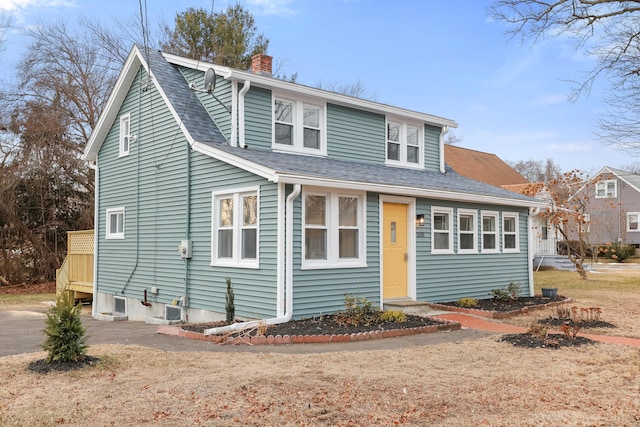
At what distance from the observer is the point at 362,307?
1043 cm

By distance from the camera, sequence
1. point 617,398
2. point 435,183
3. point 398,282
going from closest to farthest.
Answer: point 617,398
point 398,282
point 435,183

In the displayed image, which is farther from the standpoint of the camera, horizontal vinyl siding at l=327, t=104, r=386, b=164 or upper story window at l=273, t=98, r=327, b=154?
horizontal vinyl siding at l=327, t=104, r=386, b=164

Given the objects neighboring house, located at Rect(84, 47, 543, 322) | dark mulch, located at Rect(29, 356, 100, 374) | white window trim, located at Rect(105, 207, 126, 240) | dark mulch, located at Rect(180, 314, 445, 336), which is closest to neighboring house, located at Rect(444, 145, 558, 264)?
neighboring house, located at Rect(84, 47, 543, 322)

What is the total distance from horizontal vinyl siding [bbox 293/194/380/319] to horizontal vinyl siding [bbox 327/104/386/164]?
260 cm

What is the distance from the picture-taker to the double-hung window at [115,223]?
50.3 ft

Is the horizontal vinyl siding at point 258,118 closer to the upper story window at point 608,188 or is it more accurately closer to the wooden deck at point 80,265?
the wooden deck at point 80,265

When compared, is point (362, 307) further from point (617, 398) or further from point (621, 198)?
point (621, 198)

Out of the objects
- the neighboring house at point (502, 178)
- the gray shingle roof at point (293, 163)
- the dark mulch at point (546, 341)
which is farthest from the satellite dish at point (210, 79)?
the neighboring house at point (502, 178)

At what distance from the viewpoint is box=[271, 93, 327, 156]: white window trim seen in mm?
12641

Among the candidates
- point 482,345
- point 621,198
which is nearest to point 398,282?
point 482,345

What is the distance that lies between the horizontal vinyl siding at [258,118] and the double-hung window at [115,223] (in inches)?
207

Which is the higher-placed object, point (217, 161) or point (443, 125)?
point (443, 125)

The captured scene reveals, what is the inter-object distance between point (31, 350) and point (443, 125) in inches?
492

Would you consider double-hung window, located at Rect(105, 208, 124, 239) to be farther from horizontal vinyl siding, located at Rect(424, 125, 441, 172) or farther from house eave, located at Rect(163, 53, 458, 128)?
horizontal vinyl siding, located at Rect(424, 125, 441, 172)
